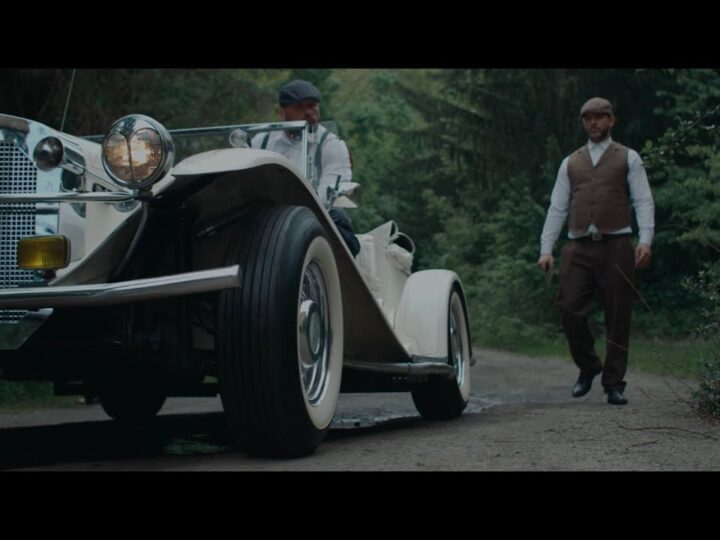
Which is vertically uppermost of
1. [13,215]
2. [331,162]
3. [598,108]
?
[598,108]

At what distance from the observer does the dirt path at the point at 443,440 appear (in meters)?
4.33

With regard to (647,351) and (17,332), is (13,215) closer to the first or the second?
(17,332)

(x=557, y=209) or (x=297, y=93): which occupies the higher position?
(x=297, y=93)

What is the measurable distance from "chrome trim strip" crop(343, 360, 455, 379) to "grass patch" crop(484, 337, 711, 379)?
3047 millimetres

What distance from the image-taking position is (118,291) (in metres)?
4.04

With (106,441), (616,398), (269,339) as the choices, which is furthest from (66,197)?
(616,398)

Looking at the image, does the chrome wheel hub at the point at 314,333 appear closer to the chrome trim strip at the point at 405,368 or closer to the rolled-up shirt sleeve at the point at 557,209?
the chrome trim strip at the point at 405,368

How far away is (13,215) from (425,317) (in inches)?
115

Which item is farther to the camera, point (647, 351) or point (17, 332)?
point (647, 351)

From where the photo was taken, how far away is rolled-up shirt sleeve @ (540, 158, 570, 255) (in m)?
8.11

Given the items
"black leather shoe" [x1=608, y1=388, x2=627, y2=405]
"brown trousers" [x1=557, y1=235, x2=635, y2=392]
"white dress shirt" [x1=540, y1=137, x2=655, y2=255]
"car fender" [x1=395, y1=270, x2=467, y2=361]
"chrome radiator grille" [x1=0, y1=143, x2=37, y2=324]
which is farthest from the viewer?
"white dress shirt" [x1=540, y1=137, x2=655, y2=255]

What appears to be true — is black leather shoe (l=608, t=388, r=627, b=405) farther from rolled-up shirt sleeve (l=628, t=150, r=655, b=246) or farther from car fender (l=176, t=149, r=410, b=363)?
car fender (l=176, t=149, r=410, b=363)

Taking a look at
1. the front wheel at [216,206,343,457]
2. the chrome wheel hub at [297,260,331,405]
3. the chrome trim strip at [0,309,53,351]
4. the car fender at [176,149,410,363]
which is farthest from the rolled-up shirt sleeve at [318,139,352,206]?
the chrome trim strip at [0,309,53,351]
